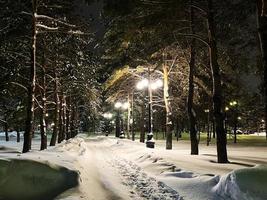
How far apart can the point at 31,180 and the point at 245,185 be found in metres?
5.12

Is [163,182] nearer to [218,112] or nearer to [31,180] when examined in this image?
[31,180]

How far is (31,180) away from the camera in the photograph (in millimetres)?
10750

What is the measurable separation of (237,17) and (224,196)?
8917 millimetres

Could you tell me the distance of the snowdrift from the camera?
10195 mm

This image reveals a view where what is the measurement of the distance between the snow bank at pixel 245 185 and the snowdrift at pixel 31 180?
399 cm

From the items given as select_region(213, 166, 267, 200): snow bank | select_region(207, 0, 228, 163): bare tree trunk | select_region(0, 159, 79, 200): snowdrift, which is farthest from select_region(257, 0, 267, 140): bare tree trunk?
select_region(0, 159, 79, 200): snowdrift

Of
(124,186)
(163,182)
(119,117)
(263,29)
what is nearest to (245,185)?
(163,182)

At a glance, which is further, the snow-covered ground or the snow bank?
the snow-covered ground

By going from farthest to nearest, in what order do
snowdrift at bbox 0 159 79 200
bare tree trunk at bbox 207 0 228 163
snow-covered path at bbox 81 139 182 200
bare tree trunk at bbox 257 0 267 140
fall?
1. bare tree trunk at bbox 207 0 228 163
2. bare tree trunk at bbox 257 0 267 140
3. snow-covered path at bbox 81 139 182 200
4. snowdrift at bbox 0 159 79 200

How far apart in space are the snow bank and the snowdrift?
3995 mm

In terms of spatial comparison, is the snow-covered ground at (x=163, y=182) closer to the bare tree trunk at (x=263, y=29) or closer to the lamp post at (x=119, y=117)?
the bare tree trunk at (x=263, y=29)

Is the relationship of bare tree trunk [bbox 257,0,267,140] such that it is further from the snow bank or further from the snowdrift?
the snowdrift

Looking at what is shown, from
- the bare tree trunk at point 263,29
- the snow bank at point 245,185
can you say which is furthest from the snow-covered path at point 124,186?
the bare tree trunk at point 263,29

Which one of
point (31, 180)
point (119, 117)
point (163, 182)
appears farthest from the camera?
point (119, 117)
